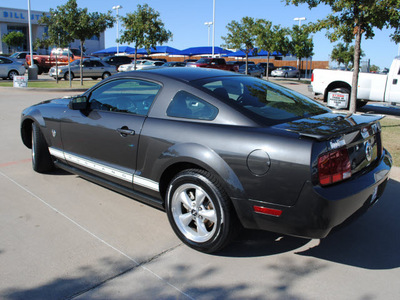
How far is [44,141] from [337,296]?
400 centimetres

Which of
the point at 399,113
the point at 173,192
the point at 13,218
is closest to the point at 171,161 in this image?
the point at 173,192

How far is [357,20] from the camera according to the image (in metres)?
9.20

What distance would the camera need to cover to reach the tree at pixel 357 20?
8.55 m

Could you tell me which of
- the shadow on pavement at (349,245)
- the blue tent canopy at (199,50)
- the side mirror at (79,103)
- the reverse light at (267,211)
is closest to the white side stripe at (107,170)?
the side mirror at (79,103)

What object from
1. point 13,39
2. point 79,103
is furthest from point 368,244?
point 13,39

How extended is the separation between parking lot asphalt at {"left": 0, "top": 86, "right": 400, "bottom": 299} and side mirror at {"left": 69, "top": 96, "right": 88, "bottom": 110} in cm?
107

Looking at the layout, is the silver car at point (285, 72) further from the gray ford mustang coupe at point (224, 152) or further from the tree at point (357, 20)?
the gray ford mustang coupe at point (224, 152)

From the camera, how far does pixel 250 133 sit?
2.92 metres

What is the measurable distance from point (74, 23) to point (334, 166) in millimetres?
20825

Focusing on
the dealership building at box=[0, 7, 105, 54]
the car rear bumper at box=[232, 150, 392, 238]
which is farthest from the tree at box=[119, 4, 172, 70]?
the dealership building at box=[0, 7, 105, 54]

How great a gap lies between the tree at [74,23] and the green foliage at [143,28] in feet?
17.5

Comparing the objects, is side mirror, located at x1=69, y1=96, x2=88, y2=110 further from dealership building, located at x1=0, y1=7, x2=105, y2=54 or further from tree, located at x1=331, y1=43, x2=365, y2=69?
dealership building, located at x1=0, y1=7, x2=105, y2=54

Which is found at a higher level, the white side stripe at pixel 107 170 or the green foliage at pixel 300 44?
the green foliage at pixel 300 44

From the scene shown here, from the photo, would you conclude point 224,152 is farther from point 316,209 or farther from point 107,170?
point 107,170
